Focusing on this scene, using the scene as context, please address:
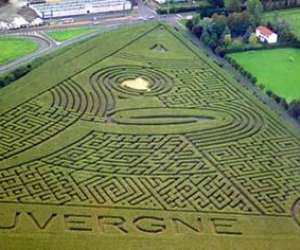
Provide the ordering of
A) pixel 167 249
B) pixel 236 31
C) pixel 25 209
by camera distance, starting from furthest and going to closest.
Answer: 1. pixel 236 31
2. pixel 25 209
3. pixel 167 249

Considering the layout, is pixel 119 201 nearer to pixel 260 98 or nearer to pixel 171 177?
pixel 171 177

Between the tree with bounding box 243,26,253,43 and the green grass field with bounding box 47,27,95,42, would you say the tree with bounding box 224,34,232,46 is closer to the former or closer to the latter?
the tree with bounding box 243,26,253,43

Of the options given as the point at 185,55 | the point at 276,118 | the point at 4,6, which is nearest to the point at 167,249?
the point at 276,118

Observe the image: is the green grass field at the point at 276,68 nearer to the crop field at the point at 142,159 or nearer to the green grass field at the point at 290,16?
the crop field at the point at 142,159

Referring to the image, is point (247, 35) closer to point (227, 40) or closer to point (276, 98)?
point (227, 40)

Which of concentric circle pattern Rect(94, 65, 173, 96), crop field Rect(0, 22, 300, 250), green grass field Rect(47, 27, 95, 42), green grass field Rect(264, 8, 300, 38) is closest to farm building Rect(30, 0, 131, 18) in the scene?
green grass field Rect(47, 27, 95, 42)
